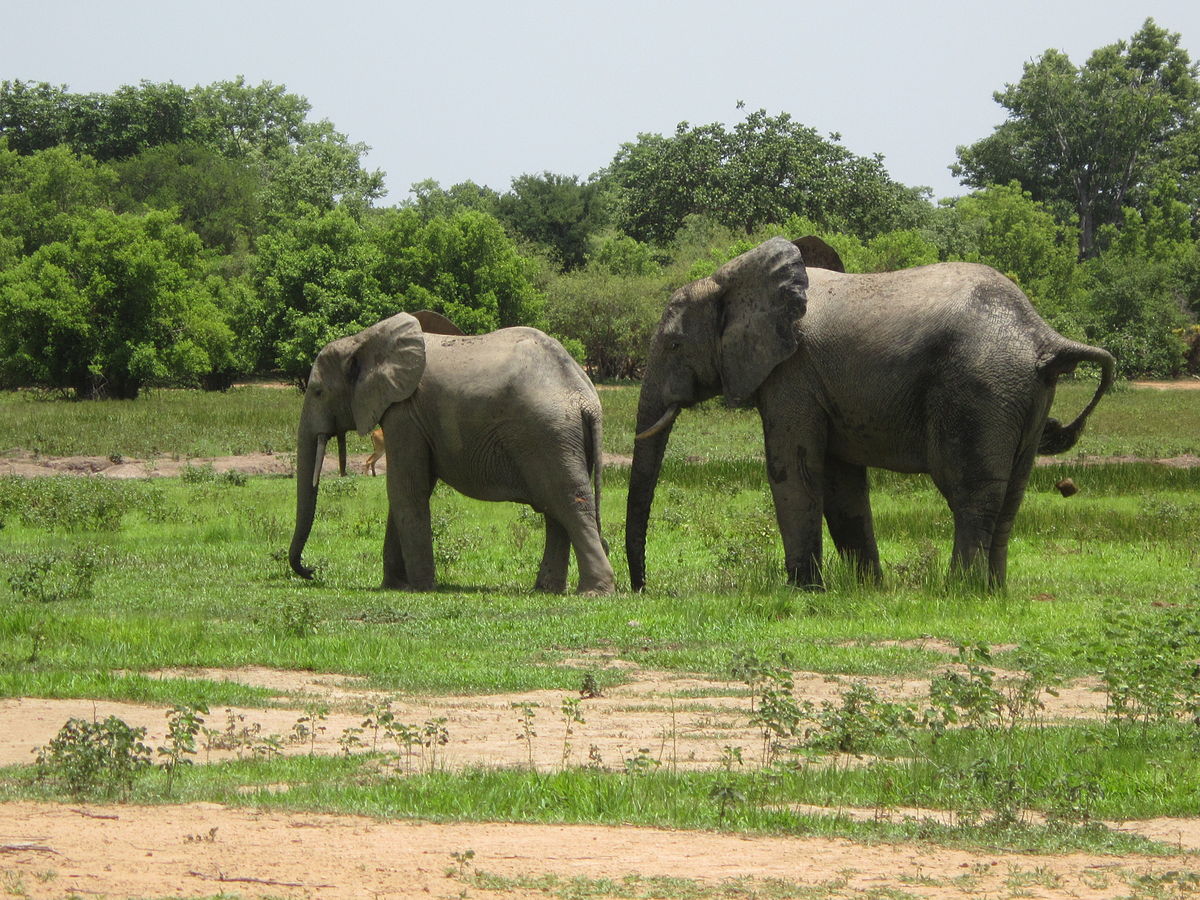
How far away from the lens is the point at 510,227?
81688mm

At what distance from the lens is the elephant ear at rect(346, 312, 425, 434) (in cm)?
1593

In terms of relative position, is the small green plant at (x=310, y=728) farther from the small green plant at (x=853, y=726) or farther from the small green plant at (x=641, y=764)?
the small green plant at (x=853, y=726)

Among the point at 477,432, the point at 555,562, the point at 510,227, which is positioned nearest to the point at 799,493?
the point at 555,562

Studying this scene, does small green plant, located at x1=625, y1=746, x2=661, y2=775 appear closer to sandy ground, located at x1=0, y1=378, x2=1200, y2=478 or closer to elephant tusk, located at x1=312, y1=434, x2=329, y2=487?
elephant tusk, located at x1=312, y1=434, x2=329, y2=487

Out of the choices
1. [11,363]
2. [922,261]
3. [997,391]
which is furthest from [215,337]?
[997,391]

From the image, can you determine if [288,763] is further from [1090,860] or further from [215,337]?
[215,337]

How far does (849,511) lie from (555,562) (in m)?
2.87

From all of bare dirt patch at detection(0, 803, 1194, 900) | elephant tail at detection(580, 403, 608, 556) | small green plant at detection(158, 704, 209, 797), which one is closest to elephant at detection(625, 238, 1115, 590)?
elephant tail at detection(580, 403, 608, 556)

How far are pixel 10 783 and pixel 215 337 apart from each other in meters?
42.0

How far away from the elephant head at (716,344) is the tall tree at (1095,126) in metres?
75.0

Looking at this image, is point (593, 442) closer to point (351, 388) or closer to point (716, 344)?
point (716, 344)

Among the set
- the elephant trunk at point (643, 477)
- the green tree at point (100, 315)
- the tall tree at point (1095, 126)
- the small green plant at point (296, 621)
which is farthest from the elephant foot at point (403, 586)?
the tall tree at point (1095, 126)

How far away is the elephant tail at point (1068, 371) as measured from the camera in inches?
523

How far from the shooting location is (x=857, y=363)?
14.1m
